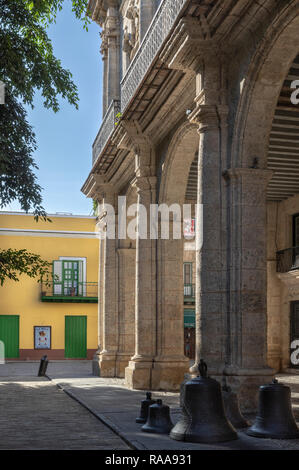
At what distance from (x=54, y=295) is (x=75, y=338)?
2151mm

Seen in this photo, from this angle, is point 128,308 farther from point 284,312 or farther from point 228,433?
point 228,433

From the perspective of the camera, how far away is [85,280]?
3062 cm

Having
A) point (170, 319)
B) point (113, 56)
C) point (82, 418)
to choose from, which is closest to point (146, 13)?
point (113, 56)

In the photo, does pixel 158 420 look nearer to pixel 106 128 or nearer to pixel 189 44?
pixel 189 44

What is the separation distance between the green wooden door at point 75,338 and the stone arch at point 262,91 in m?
21.6

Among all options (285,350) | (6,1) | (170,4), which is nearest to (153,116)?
(170,4)

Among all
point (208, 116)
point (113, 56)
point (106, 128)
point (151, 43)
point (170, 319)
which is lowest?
point (170, 319)

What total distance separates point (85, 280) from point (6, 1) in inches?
841

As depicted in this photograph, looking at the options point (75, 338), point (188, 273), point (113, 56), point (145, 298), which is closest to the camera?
point (145, 298)

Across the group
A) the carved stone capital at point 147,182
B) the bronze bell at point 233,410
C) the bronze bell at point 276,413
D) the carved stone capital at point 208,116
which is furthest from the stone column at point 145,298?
the bronze bell at point 276,413

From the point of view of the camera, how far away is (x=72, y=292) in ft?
99.5

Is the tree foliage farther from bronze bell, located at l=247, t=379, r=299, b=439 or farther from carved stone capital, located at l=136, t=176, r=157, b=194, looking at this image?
bronze bell, located at l=247, t=379, r=299, b=439

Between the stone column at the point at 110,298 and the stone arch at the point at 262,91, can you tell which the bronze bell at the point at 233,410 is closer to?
the stone arch at the point at 262,91

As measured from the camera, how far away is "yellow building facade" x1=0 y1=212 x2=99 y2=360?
29047 mm
